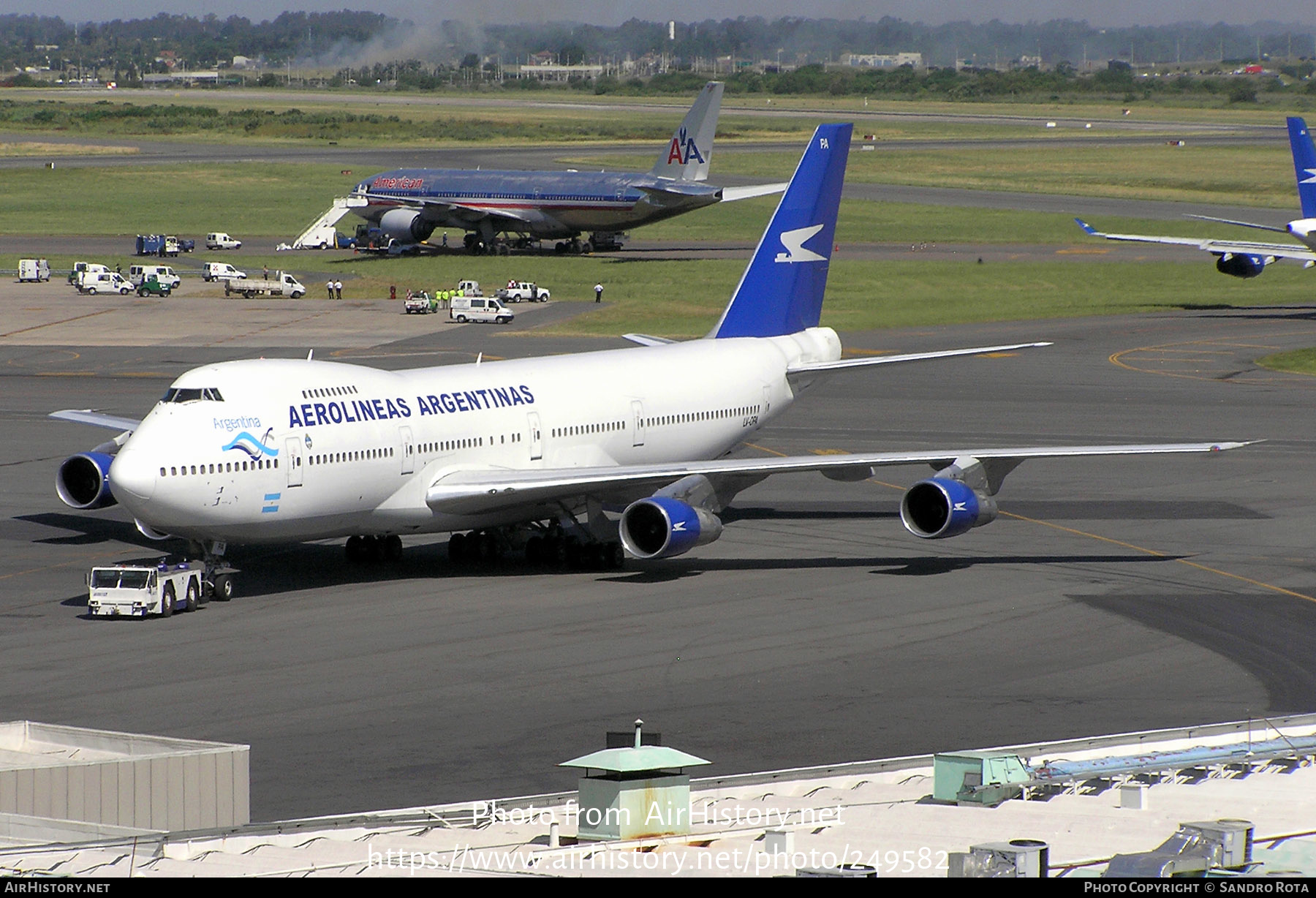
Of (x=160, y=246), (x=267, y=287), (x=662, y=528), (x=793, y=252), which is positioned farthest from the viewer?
(x=160, y=246)

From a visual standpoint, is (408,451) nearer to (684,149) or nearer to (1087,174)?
(684,149)

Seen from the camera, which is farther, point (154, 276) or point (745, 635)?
point (154, 276)

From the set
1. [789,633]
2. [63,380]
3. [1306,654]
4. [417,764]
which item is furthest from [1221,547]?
[63,380]

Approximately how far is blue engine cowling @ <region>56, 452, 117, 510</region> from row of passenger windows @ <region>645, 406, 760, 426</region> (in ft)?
44.8

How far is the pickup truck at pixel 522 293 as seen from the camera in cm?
10269

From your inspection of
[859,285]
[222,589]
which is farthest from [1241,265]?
[222,589]

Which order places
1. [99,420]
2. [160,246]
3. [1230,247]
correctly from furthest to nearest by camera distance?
[160,246]
[1230,247]
[99,420]

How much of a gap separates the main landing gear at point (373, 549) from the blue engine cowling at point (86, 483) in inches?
252

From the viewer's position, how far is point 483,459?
4450 centimetres

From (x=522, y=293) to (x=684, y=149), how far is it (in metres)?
20.1

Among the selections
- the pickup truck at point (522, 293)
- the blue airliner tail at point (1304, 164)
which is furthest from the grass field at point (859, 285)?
the blue airliner tail at point (1304, 164)

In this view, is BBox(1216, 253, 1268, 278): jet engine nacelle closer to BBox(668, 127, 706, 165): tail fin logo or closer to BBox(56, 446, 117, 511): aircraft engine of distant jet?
BBox(668, 127, 706, 165): tail fin logo

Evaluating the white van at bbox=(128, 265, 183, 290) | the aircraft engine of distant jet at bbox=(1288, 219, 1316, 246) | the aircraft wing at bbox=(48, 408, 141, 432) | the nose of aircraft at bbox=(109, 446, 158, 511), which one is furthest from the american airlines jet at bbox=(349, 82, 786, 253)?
the nose of aircraft at bbox=(109, 446, 158, 511)

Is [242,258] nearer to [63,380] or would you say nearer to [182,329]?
[182,329]
